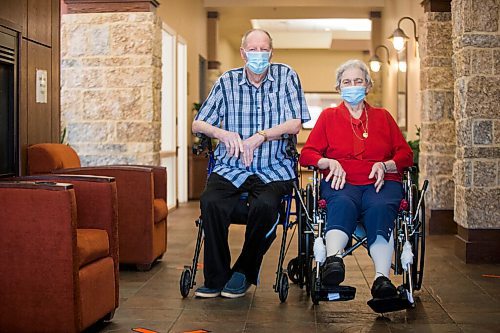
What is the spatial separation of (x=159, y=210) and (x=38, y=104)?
937 millimetres

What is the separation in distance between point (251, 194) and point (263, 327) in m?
0.73

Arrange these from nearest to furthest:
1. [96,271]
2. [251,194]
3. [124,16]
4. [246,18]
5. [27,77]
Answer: [96,271]
[251,194]
[27,77]
[124,16]
[246,18]

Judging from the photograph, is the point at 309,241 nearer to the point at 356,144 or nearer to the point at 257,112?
the point at 356,144

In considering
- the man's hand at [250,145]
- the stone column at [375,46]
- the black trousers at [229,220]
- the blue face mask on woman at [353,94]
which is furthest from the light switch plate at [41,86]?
the stone column at [375,46]

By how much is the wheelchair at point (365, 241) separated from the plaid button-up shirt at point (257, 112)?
282 millimetres

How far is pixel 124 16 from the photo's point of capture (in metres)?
6.31

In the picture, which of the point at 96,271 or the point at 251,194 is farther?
the point at 251,194

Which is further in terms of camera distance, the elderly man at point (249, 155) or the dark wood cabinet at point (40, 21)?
the dark wood cabinet at point (40, 21)

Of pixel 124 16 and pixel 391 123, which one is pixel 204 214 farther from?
pixel 124 16

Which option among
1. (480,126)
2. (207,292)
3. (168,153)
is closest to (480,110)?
(480,126)

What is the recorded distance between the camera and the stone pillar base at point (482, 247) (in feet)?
16.1

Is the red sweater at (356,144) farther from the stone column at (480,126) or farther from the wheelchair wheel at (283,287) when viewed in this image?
the stone column at (480,126)

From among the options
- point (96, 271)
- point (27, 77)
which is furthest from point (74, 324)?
point (27, 77)

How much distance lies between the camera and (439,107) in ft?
21.0
